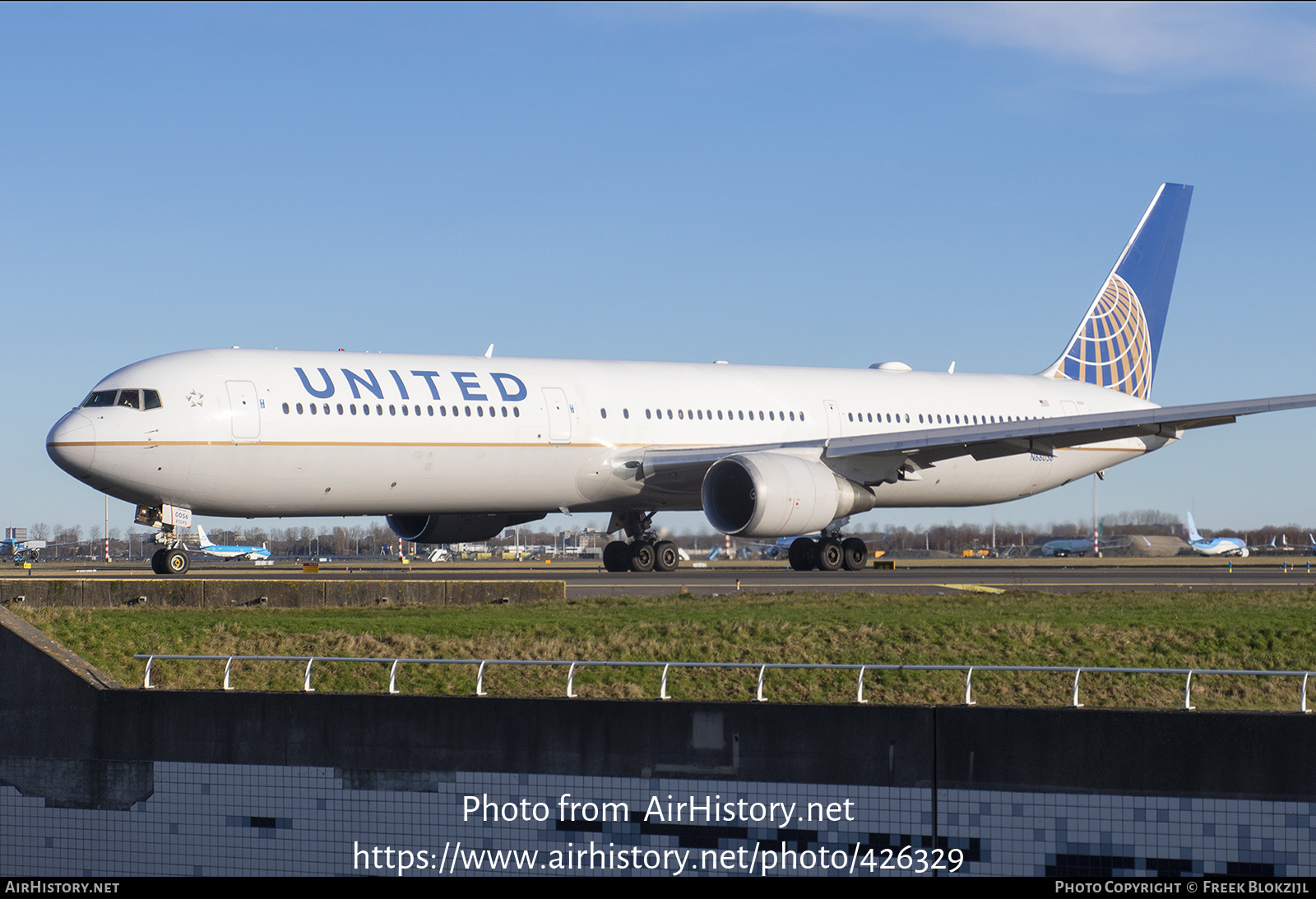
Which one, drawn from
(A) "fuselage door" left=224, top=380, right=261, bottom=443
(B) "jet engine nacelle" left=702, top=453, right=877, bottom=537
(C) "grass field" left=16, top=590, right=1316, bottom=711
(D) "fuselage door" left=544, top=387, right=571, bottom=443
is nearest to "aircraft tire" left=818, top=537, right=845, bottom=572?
(B) "jet engine nacelle" left=702, top=453, right=877, bottom=537

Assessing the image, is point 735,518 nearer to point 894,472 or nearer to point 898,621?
point 894,472

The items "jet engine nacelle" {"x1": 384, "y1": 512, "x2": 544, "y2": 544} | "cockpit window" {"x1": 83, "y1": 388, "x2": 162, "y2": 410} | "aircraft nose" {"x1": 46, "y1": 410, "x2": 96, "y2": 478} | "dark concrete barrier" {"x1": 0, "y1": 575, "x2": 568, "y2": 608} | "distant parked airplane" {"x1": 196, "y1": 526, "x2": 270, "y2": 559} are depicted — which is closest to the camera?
"dark concrete barrier" {"x1": 0, "y1": 575, "x2": 568, "y2": 608}

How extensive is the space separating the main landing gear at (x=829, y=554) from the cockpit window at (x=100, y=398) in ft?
51.6

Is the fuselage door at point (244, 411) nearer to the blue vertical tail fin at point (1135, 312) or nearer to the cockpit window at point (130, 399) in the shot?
the cockpit window at point (130, 399)

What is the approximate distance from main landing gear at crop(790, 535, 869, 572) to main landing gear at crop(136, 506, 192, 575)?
46.4 feet

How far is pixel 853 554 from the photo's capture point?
35.6 meters

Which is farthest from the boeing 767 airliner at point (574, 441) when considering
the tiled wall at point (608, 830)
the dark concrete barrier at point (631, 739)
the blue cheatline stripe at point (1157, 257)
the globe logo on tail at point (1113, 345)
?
the tiled wall at point (608, 830)

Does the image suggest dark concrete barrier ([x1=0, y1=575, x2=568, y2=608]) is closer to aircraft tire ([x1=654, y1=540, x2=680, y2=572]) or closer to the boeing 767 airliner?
the boeing 767 airliner

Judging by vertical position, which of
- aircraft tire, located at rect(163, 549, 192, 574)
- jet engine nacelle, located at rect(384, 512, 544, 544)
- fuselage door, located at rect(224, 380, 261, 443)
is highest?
fuselage door, located at rect(224, 380, 261, 443)

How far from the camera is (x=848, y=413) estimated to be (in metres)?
36.8

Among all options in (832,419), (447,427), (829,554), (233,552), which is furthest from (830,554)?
(233,552)

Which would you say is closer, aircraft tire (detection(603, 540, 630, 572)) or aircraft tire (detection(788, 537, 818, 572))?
aircraft tire (detection(603, 540, 630, 572))

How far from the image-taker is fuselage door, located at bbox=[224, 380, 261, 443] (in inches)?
1086

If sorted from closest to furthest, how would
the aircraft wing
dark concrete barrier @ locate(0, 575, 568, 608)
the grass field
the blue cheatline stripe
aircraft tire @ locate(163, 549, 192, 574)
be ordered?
the grass field → dark concrete barrier @ locate(0, 575, 568, 608) → aircraft tire @ locate(163, 549, 192, 574) → the aircraft wing → the blue cheatline stripe
